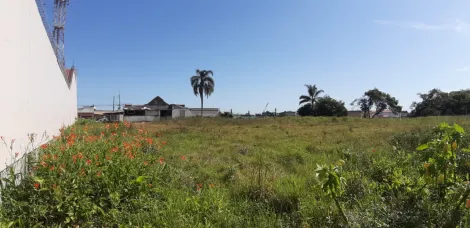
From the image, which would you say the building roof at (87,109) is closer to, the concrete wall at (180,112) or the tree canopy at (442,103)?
the concrete wall at (180,112)

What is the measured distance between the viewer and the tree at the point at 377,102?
4625 cm

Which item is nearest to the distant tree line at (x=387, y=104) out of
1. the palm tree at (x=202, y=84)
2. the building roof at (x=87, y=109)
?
the palm tree at (x=202, y=84)

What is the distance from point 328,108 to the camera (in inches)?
1606

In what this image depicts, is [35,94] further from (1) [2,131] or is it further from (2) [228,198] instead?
(2) [228,198]

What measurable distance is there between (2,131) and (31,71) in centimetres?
205

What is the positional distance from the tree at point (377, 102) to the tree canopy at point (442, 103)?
2941mm

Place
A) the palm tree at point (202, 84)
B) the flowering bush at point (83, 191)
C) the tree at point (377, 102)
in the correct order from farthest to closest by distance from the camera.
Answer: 1. the tree at point (377, 102)
2. the palm tree at point (202, 84)
3. the flowering bush at point (83, 191)


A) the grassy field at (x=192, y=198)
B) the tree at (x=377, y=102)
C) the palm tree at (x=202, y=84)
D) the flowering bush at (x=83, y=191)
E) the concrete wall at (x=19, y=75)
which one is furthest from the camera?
the tree at (x=377, y=102)

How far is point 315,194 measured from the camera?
3279 millimetres

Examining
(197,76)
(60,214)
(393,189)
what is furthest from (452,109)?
(60,214)

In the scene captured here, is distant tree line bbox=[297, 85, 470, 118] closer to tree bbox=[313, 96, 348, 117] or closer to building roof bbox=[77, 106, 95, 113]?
tree bbox=[313, 96, 348, 117]

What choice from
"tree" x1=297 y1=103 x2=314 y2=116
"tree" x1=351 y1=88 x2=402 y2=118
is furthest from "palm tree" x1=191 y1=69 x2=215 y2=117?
"tree" x1=351 y1=88 x2=402 y2=118

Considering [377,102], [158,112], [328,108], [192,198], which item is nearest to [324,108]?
[328,108]

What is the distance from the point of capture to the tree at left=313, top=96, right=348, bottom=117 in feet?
134
